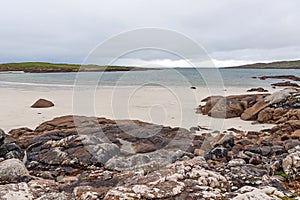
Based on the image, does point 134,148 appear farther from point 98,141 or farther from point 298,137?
point 298,137

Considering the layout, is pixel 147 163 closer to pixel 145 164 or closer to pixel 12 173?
pixel 145 164

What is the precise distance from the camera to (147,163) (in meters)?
7.96

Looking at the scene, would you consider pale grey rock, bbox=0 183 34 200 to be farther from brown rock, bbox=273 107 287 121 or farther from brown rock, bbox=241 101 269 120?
brown rock, bbox=273 107 287 121

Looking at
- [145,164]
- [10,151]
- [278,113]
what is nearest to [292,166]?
[145,164]

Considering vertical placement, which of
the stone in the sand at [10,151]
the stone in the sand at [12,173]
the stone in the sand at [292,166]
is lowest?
the stone in the sand at [10,151]

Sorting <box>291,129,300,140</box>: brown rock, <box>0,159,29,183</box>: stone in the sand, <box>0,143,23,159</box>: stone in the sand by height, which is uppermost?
<box>0,159,29,183</box>: stone in the sand

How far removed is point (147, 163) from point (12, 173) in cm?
321

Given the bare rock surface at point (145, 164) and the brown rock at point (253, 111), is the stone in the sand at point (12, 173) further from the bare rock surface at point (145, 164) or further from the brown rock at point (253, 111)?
the brown rock at point (253, 111)

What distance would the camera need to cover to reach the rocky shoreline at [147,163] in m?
5.34

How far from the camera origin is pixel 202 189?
5.25 meters

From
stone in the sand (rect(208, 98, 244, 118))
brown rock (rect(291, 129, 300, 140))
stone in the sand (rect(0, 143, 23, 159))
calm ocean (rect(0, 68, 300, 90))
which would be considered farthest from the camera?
calm ocean (rect(0, 68, 300, 90))

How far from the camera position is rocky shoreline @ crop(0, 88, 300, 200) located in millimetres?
5336

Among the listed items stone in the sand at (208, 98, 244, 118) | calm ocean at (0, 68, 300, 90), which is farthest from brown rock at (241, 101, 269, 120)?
calm ocean at (0, 68, 300, 90)

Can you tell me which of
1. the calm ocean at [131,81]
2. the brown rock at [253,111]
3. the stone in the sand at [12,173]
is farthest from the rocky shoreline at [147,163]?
the calm ocean at [131,81]
